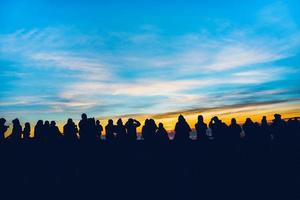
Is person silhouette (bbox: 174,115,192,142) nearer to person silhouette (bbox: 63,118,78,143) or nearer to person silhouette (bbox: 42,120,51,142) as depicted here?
person silhouette (bbox: 63,118,78,143)

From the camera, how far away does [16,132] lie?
54.4ft

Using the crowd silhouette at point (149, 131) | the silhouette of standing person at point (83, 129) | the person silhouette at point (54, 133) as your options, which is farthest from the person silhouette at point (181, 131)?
the person silhouette at point (54, 133)

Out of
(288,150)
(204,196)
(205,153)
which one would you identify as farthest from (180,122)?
(288,150)

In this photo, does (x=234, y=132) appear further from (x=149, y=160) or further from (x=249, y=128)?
(x=149, y=160)

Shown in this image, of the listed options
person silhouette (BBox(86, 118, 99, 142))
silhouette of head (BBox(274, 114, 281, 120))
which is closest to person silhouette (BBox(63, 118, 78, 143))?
person silhouette (BBox(86, 118, 99, 142))

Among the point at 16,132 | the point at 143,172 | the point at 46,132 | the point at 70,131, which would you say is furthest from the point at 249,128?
the point at 16,132

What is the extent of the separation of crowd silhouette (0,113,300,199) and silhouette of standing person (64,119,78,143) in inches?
1.7

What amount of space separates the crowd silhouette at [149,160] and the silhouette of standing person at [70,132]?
4cm

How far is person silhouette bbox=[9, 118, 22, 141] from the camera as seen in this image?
1645 cm

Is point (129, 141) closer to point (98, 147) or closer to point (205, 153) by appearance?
point (98, 147)

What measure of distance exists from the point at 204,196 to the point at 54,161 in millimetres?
6360

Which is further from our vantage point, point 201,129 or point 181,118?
point 201,129

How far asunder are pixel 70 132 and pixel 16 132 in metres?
2.29

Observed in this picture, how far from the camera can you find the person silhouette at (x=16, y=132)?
1645 cm
